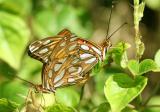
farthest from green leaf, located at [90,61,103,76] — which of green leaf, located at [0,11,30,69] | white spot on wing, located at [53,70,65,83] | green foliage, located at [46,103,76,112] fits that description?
green leaf, located at [0,11,30,69]

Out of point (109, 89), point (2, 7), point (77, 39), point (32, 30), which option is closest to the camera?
point (109, 89)

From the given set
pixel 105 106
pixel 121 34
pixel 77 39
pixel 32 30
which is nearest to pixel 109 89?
pixel 105 106

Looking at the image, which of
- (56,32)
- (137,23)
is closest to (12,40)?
(56,32)

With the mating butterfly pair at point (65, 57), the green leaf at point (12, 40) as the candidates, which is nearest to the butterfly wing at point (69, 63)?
the mating butterfly pair at point (65, 57)

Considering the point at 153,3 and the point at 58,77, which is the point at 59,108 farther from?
the point at 153,3

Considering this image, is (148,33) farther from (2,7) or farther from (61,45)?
(61,45)

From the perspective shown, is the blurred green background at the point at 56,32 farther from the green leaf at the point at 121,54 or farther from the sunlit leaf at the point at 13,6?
the green leaf at the point at 121,54

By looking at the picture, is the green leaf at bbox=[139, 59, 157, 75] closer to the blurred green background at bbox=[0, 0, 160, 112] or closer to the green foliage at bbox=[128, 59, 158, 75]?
the green foliage at bbox=[128, 59, 158, 75]
